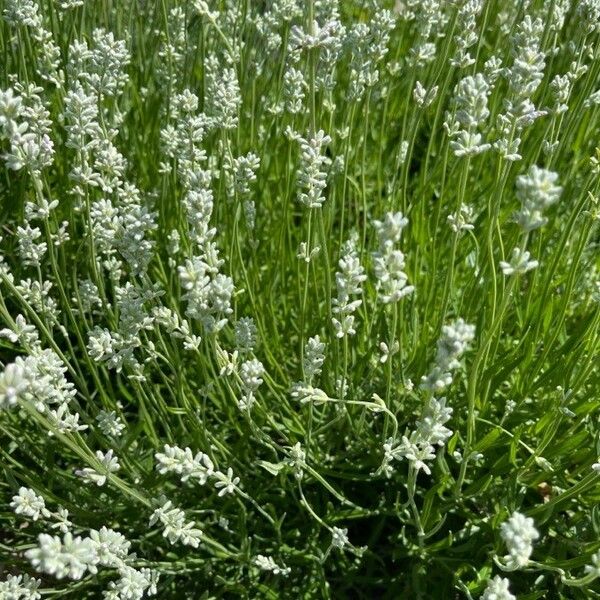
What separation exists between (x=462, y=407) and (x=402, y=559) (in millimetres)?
538

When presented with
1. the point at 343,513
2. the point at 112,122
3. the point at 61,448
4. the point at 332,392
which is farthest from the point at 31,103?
the point at 343,513

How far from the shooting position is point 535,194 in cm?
126

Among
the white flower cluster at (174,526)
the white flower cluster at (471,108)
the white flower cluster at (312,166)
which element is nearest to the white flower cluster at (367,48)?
the white flower cluster at (312,166)

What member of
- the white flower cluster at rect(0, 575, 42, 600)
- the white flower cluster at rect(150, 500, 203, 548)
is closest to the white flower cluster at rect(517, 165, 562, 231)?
the white flower cluster at rect(150, 500, 203, 548)

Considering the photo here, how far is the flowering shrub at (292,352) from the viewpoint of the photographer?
173 cm

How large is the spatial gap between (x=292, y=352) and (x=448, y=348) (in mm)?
1445

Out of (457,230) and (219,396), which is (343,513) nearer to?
(219,396)

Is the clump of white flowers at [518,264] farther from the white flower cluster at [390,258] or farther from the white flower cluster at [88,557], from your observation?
the white flower cluster at [88,557]

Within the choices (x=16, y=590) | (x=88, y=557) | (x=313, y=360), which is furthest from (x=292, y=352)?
(x=88, y=557)

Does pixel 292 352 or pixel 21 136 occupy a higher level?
pixel 21 136

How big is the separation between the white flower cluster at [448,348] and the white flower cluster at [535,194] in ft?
0.71

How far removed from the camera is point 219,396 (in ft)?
8.34

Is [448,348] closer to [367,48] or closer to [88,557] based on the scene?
[88,557]

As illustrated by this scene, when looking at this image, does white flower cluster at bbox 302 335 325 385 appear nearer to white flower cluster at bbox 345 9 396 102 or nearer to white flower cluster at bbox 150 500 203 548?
white flower cluster at bbox 150 500 203 548
